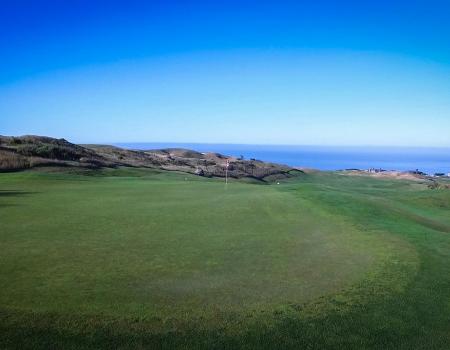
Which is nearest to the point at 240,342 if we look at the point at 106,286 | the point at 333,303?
the point at 333,303

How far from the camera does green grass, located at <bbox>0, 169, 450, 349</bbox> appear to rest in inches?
250

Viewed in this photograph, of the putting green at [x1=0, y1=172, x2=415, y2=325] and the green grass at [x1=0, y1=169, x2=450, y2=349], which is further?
the putting green at [x1=0, y1=172, x2=415, y2=325]

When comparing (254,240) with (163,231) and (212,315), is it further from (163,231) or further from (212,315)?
(212,315)

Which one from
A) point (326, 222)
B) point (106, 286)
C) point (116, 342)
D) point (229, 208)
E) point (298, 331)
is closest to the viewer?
point (116, 342)

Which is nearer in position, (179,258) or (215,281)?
(215,281)

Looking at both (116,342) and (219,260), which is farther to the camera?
(219,260)

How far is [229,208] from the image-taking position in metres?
17.4

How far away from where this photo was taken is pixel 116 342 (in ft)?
19.7

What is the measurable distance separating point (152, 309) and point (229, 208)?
414 inches

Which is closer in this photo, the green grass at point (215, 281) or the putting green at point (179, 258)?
the green grass at point (215, 281)

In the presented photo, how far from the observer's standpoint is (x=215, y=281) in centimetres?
832

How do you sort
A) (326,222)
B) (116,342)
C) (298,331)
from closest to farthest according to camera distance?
1. (116,342)
2. (298,331)
3. (326,222)

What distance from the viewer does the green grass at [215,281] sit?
6359 mm

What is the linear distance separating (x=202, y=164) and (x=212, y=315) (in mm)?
64309
